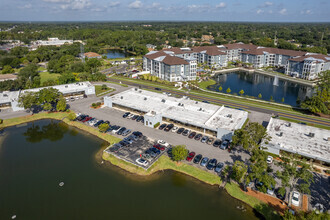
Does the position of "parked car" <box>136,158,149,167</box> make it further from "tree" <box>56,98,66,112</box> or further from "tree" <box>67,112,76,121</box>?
"tree" <box>56,98,66,112</box>

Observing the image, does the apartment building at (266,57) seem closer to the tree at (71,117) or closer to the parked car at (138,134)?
the parked car at (138,134)

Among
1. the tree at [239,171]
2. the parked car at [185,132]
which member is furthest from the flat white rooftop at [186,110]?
the tree at [239,171]

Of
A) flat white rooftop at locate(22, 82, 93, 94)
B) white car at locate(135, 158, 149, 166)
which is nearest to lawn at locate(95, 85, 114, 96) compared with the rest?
flat white rooftop at locate(22, 82, 93, 94)

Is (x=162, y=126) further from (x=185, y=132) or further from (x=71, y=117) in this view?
(x=71, y=117)

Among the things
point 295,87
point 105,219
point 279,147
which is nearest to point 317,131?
point 279,147

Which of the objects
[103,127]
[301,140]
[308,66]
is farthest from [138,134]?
[308,66]

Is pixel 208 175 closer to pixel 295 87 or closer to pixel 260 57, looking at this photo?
pixel 295 87
